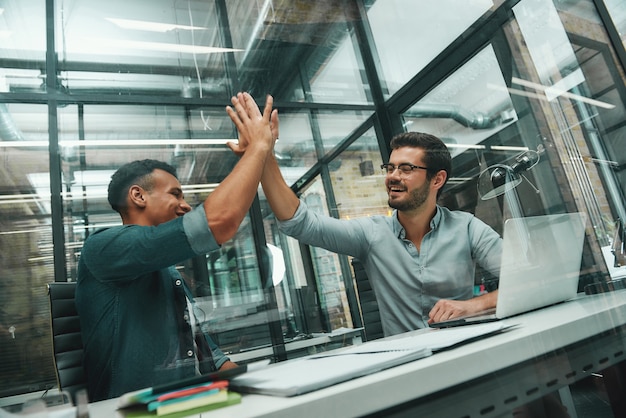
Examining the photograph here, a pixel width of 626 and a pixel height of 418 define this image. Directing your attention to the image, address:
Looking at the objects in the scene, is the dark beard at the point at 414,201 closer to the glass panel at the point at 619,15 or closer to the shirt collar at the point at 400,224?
the shirt collar at the point at 400,224

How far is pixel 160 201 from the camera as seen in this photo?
3.39ft

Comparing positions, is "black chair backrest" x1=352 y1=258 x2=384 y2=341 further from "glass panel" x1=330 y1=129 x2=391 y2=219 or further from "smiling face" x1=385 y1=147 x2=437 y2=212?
"smiling face" x1=385 y1=147 x2=437 y2=212

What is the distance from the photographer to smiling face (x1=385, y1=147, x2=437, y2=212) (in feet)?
4.87

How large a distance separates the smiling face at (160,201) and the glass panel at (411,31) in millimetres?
1108

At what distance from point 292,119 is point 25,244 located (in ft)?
3.96

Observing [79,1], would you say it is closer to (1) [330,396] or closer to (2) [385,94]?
(2) [385,94]

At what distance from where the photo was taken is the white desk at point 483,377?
1.32 feet

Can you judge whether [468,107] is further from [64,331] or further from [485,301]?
[64,331]

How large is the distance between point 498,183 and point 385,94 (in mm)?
640

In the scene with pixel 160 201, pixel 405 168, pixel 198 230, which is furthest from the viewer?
pixel 405 168

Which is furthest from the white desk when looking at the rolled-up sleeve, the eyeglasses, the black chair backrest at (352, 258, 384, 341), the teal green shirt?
the black chair backrest at (352, 258, 384, 341)

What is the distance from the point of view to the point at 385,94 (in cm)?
185

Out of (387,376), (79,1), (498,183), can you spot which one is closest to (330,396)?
(387,376)

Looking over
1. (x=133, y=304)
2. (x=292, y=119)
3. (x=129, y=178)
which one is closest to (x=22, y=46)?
(x=129, y=178)
